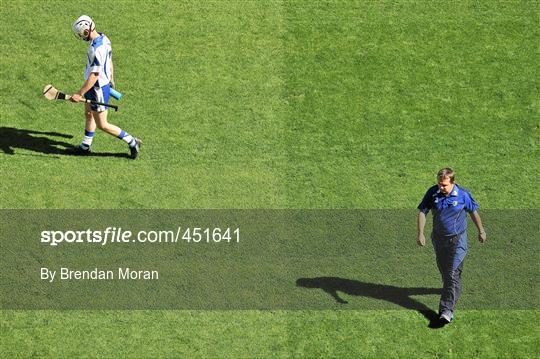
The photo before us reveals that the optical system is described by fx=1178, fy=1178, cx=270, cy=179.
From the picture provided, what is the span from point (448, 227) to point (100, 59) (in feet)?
17.7

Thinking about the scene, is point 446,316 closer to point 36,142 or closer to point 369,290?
point 369,290

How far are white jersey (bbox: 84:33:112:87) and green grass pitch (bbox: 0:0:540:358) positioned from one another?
48.8 inches

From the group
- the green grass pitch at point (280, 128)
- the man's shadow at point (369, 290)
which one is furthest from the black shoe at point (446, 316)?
the man's shadow at point (369, 290)

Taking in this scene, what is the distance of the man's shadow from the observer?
15.0 metres

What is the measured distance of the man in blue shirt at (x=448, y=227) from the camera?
14055 mm

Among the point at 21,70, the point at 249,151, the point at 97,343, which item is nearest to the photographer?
the point at 97,343

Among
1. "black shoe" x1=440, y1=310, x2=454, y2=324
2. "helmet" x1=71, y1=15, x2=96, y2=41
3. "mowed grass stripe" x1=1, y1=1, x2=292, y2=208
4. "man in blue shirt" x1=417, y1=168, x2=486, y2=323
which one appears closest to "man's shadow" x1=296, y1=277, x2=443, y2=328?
"black shoe" x1=440, y1=310, x2=454, y2=324

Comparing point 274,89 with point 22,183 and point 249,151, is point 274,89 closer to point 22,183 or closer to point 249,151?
point 249,151

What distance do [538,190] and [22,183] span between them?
7.23 meters

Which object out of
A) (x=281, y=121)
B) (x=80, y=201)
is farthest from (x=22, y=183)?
(x=281, y=121)

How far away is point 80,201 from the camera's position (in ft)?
53.1

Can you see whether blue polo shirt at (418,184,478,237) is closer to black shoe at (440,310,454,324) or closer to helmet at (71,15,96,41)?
black shoe at (440,310,454,324)

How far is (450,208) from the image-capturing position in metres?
14.1

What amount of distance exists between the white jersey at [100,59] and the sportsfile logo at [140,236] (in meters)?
2.13
